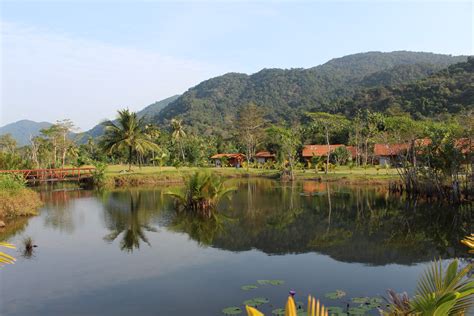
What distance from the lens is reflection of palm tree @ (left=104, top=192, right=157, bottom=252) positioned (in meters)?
15.4

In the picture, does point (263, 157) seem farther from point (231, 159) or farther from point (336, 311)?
point (336, 311)

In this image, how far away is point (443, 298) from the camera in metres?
2.81

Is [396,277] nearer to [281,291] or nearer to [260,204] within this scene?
[281,291]

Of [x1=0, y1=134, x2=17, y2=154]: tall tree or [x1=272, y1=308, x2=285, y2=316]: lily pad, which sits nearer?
[x1=272, y1=308, x2=285, y2=316]: lily pad

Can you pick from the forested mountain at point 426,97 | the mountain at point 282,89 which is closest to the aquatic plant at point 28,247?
the forested mountain at point 426,97

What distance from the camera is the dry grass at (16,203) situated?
62.6ft

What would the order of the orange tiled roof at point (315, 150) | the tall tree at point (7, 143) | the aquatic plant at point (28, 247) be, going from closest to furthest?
the aquatic plant at point (28, 247) → the orange tiled roof at point (315, 150) → the tall tree at point (7, 143)

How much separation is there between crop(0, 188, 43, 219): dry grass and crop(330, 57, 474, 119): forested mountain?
5541cm

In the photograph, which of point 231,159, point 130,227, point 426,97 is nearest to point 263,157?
point 231,159

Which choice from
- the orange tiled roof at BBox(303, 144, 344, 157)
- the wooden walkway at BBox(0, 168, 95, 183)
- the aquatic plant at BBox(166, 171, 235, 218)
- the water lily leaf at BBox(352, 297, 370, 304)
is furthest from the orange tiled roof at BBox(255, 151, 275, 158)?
the water lily leaf at BBox(352, 297, 370, 304)

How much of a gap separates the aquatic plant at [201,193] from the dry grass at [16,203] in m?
6.85

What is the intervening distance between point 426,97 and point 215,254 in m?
69.9

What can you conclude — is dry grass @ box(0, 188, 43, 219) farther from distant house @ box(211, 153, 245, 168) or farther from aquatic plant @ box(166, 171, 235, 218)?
distant house @ box(211, 153, 245, 168)

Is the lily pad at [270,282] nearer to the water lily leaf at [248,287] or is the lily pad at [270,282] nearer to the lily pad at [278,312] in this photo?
the water lily leaf at [248,287]
